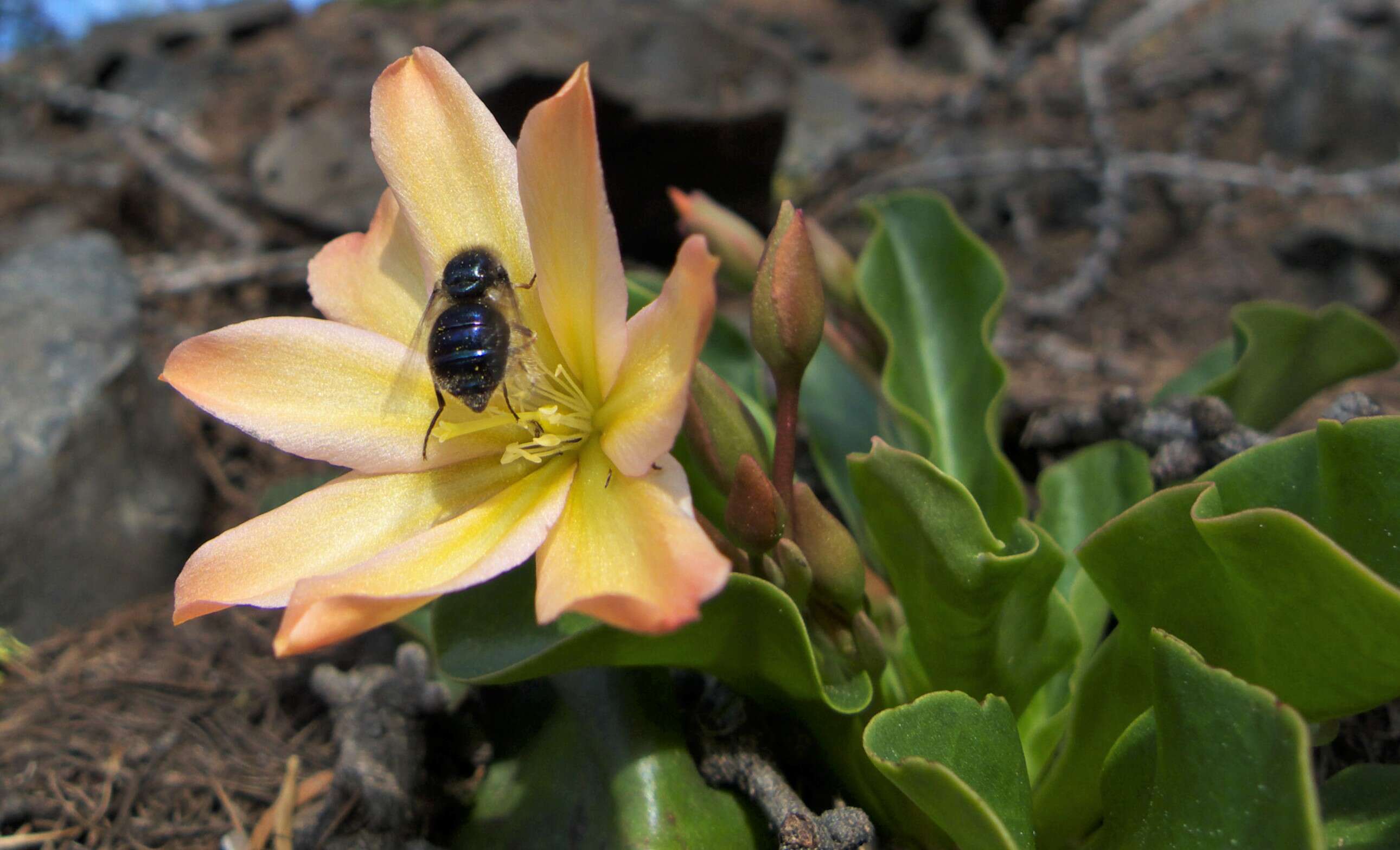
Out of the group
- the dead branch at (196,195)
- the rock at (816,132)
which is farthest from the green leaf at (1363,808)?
the dead branch at (196,195)

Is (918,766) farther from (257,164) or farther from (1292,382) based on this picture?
(257,164)

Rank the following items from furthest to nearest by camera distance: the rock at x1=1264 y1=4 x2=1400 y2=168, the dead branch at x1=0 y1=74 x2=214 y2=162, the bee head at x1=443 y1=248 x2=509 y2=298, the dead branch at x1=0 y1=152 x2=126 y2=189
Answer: the dead branch at x1=0 y1=74 x2=214 y2=162 < the dead branch at x1=0 y1=152 x2=126 y2=189 < the rock at x1=1264 y1=4 x2=1400 y2=168 < the bee head at x1=443 y1=248 x2=509 y2=298

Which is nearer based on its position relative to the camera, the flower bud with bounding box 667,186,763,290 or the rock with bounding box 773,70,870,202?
the flower bud with bounding box 667,186,763,290

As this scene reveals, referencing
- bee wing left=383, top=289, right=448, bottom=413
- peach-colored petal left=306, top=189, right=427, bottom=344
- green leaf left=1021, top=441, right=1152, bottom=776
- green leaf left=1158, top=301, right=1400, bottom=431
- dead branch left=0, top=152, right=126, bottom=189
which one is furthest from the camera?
dead branch left=0, top=152, right=126, bottom=189

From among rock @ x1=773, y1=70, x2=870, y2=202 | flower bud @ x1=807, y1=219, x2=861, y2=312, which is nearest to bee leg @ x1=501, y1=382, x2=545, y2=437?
flower bud @ x1=807, y1=219, x2=861, y2=312

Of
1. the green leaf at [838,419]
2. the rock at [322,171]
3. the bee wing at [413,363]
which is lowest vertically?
the rock at [322,171]

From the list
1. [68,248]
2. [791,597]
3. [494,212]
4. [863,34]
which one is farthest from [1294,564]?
[863,34]

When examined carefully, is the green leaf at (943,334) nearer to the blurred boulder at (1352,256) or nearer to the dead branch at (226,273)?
the blurred boulder at (1352,256)

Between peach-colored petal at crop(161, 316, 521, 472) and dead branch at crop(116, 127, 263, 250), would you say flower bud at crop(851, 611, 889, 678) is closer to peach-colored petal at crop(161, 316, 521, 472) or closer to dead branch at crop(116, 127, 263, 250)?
peach-colored petal at crop(161, 316, 521, 472)
